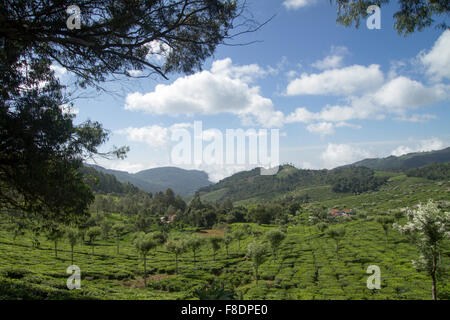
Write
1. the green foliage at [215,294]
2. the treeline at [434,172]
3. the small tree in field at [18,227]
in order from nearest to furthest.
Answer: the green foliage at [215,294]
the small tree in field at [18,227]
the treeline at [434,172]

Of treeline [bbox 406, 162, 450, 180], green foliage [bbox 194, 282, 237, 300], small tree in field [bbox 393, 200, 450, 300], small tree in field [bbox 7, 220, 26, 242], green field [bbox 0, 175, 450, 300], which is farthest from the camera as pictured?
treeline [bbox 406, 162, 450, 180]

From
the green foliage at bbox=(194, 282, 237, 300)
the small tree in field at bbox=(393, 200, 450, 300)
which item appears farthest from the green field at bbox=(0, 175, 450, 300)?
the green foliage at bbox=(194, 282, 237, 300)

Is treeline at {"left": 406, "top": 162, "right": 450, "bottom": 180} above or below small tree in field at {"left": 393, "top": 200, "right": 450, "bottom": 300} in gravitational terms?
above

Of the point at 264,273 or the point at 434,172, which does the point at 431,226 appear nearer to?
the point at 264,273

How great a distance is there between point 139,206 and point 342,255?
85.3 meters

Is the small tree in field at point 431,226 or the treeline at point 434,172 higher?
the treeline at point 434,172

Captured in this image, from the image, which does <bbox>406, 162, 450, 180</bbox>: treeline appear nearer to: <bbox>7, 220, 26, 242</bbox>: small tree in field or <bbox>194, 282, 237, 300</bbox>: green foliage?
<bbox>194, 282, 237, 300</bbox>: green foliage

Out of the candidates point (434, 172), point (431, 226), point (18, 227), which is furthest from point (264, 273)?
point (434, 172)

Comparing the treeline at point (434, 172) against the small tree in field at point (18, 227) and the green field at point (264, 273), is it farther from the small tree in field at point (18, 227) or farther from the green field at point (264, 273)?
the small tree in field at point (18, 227)

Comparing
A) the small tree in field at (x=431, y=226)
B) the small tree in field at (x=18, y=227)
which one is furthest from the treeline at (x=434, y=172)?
the small tree in field at (x=18, y=227)

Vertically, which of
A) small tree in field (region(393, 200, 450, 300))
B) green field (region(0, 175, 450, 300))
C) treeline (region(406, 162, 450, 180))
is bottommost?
green field (region(0, 175, 450, 300))

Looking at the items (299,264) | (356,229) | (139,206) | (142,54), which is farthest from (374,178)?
(142,54)

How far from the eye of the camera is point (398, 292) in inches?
746

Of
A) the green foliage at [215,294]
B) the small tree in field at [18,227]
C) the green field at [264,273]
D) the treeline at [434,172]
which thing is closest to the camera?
the green foliage at [215,294]
